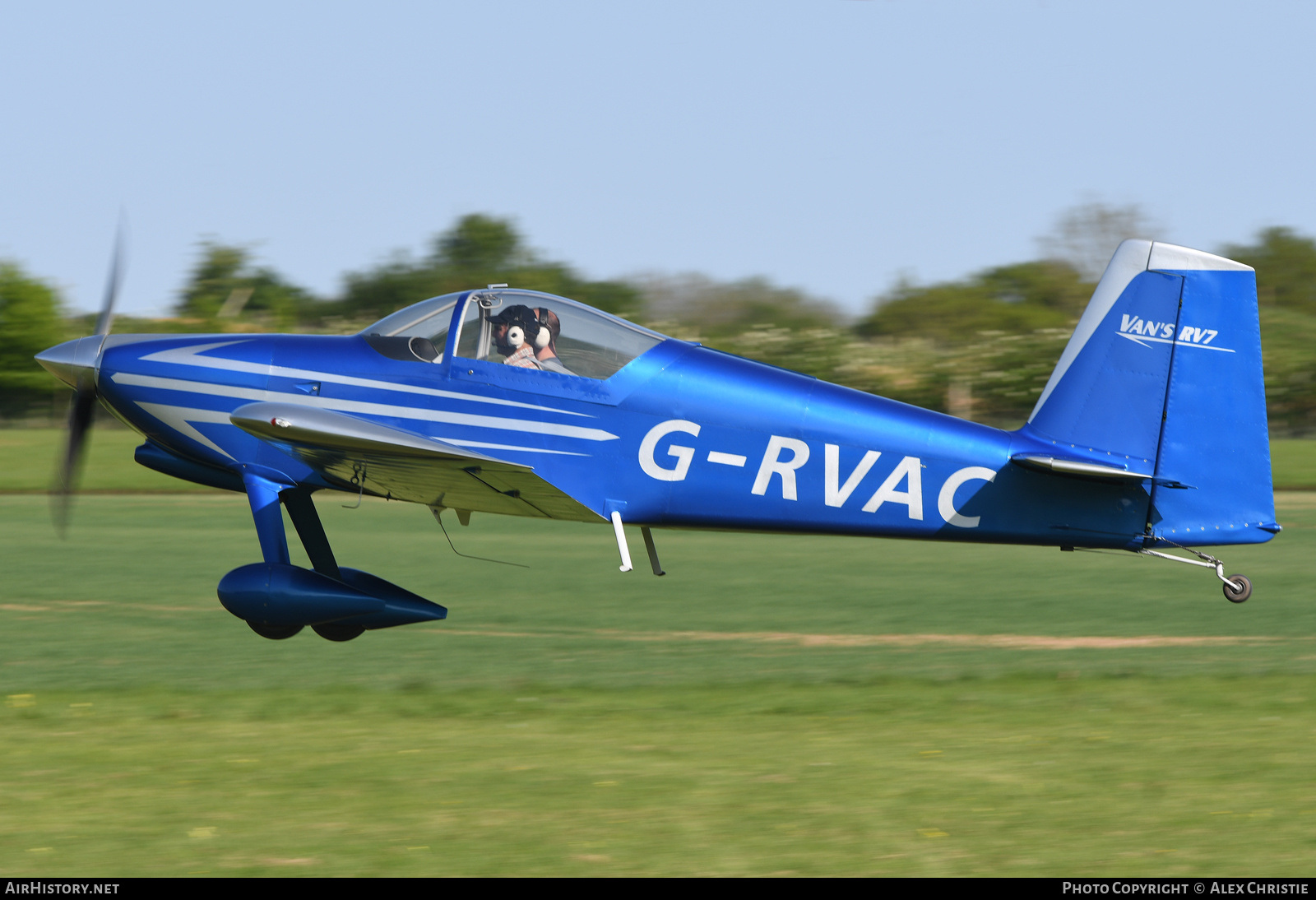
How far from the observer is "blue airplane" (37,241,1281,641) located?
9.27 m

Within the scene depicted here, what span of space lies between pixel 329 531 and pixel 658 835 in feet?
65.5

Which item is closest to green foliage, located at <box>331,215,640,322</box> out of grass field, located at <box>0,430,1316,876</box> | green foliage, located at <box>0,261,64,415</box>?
green foliage, located at <box>0,261,64,415</box>

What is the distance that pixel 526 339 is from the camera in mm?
9328

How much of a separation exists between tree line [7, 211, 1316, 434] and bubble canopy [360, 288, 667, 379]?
31.9m

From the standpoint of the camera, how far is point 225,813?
693 centimetres

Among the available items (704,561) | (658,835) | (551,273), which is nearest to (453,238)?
(551,273)

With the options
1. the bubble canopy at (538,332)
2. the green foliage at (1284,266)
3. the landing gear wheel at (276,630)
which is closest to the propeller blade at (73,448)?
the landing gear wheel at (276,630)

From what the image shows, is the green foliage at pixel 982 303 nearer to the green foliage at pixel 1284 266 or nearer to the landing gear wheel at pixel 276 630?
the green foliage at pixel 1284 266

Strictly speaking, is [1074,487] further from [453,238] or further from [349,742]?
[453,238]

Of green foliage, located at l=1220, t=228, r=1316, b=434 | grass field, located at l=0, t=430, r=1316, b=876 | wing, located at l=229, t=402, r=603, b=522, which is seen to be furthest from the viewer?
green foliage, located at l=1220, t=228, r=1316, b=434

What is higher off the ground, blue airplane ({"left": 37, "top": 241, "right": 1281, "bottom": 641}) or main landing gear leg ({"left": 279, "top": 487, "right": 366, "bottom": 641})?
blue airplane ({"left": 37, "top": 241, "right": 1281, "bottom": 641})

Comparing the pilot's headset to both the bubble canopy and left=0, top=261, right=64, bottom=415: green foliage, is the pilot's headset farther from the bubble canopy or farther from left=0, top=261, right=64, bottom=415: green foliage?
left=0, top=261, right=64, bottom=415: green foliage

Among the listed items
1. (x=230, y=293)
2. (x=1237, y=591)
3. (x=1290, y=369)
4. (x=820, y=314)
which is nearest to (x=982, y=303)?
(x=820, y=314)

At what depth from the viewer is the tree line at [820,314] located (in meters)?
45.7
